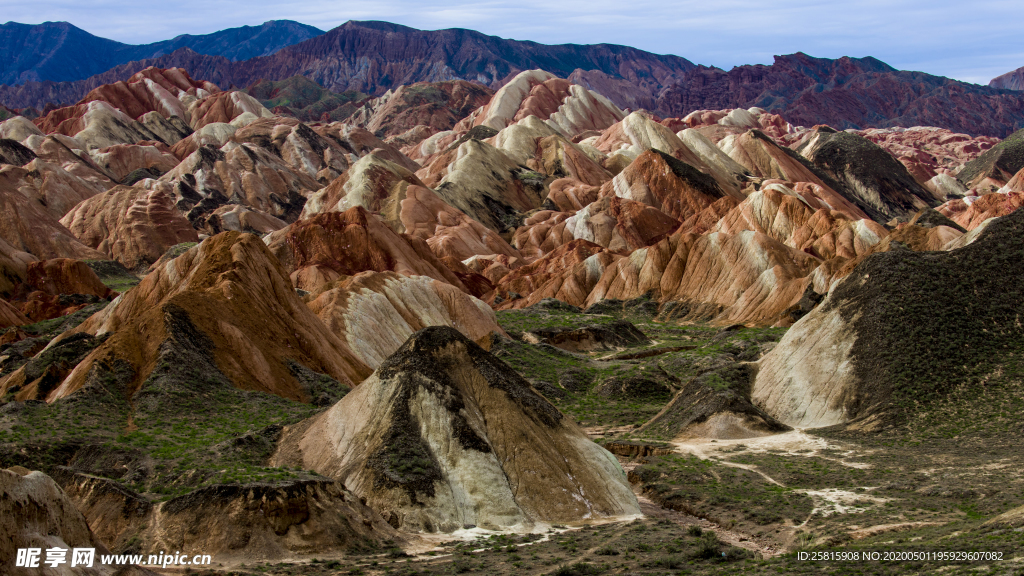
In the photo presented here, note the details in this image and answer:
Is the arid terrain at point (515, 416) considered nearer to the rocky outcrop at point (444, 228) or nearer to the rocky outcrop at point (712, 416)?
the rocky outcrop at point (712, 416)

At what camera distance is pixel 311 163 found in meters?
197

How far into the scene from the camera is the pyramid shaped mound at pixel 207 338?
43312 mm

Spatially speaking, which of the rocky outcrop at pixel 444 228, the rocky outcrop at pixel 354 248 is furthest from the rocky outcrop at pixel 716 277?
the rocky outcrop at pixel 444 228

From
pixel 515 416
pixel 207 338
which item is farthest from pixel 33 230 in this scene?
pixel 515 416

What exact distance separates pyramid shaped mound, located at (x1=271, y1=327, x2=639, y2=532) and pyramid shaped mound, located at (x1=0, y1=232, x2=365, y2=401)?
9.55m

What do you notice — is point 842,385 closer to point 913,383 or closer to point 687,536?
point 913,383

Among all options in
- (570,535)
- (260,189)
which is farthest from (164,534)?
(260,189)

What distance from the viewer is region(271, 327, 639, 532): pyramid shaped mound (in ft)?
105

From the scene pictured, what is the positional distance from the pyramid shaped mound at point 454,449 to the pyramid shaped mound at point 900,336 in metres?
20.3

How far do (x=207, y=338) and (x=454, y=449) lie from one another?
1960 cm

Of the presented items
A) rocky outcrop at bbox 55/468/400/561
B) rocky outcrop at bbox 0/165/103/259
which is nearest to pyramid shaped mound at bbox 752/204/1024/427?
rocky outcrop at bbox 55/468/400/561

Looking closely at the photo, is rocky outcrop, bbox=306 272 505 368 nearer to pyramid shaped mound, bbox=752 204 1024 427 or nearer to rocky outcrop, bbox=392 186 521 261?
pyramid shaped mound, bbox=752 204 1024 427

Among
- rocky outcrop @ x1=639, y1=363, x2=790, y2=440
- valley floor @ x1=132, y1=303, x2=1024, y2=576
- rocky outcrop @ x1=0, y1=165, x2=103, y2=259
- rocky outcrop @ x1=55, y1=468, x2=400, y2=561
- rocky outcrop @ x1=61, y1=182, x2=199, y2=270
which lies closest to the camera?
valley floor @ x1=132, y1=303, x2=1024, y2=576

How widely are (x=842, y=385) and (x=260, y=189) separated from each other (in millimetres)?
140783
